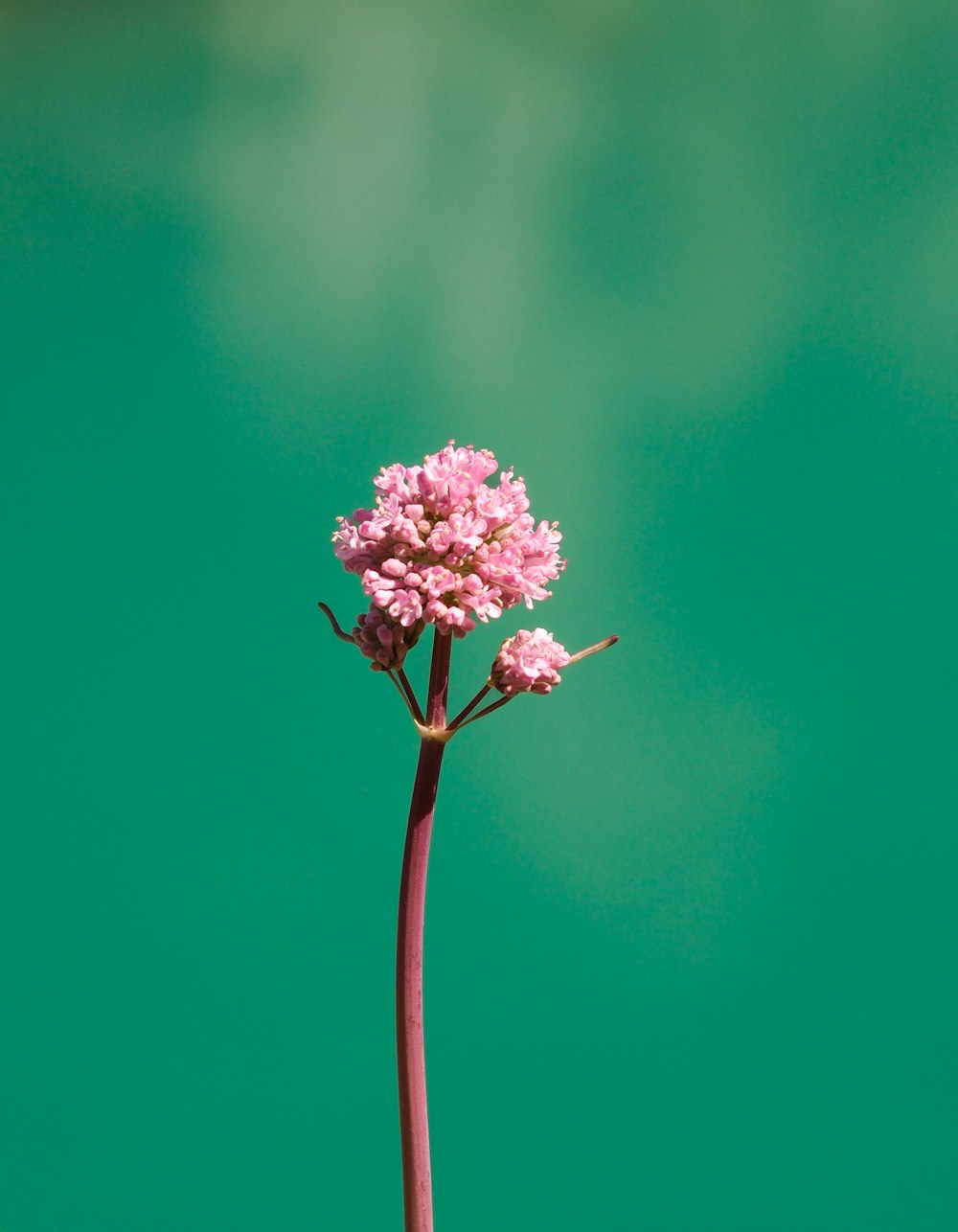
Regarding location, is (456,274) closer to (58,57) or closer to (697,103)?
(697,103)

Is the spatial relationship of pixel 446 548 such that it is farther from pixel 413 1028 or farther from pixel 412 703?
pixel 413 1028

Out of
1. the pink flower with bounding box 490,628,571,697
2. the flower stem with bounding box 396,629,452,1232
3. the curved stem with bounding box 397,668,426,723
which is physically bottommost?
the flower stem with bounding box 396,629,452,1232

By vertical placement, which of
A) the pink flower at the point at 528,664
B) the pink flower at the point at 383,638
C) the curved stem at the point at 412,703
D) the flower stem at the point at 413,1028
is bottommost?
the flower stem at the point at 413,1028

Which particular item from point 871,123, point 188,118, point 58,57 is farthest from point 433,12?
point 871,123

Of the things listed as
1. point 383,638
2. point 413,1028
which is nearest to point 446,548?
point 383,638

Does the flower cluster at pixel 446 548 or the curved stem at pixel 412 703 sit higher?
the flower cluster at pixel 446 548
